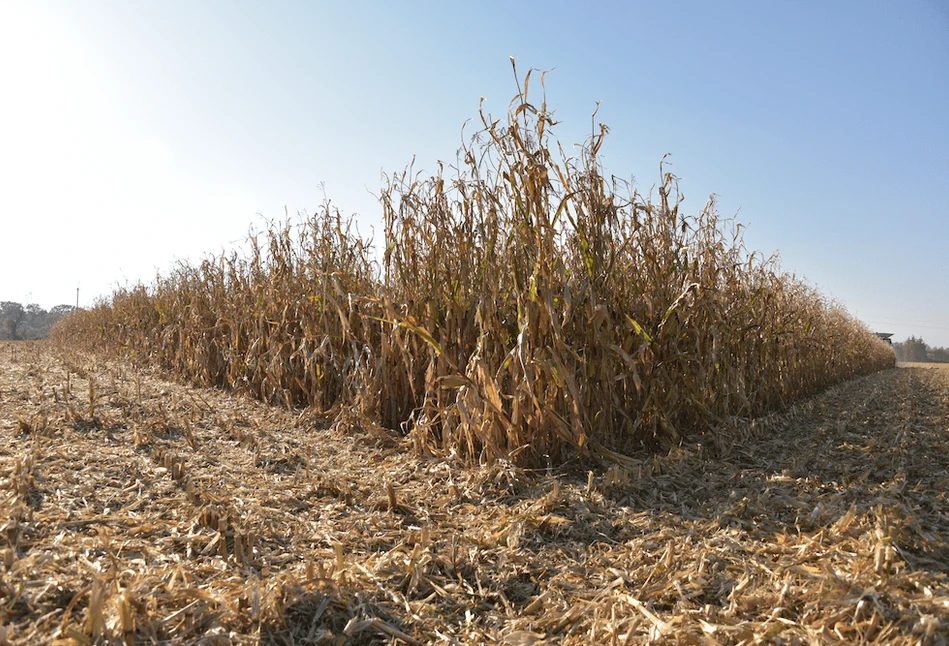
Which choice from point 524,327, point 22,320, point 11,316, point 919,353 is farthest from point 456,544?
point 919,353

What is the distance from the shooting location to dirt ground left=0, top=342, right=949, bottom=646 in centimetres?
187

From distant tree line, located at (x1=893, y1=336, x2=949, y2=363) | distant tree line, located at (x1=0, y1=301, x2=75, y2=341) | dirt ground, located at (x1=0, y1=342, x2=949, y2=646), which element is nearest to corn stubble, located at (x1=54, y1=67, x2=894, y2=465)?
dirt ground, located at (x1=0, y1=342, x2=949, y2=646)

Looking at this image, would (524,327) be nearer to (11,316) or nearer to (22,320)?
(11,316)

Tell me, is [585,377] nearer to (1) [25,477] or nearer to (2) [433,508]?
(2) [433,508]

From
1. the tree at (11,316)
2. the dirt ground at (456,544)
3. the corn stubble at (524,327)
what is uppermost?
the tree at (11,316)

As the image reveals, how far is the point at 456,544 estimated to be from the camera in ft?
8.34

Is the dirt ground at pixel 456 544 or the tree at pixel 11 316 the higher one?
the tree at pixel 11 316

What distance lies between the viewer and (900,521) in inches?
98.7

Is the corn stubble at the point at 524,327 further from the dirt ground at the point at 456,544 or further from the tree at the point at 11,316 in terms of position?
the tree at the point at 11,316

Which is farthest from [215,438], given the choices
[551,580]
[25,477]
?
[551,580]

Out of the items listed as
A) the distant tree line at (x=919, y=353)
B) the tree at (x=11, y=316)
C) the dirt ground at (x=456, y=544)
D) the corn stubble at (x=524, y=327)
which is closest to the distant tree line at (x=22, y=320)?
the tree at (x=11, y=316)

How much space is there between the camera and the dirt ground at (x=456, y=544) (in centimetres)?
187

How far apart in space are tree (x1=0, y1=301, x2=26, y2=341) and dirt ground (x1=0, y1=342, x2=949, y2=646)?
1680 inches

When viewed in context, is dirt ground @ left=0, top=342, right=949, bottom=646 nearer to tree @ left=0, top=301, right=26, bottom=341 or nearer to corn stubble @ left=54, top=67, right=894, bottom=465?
corn stubble @ left=54, top=67, right=894, bottom=465
